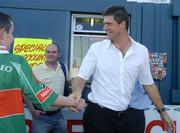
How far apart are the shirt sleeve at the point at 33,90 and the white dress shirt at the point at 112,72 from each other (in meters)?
0.73

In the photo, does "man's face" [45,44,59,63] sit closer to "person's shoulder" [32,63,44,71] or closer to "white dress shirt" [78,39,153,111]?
"person's shoulder" [32,63,44,71]

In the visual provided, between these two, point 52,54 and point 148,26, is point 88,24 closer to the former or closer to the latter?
point 52,54

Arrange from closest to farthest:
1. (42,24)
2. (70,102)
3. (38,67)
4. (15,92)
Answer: (15,92), (70,102), (42,24), (38,67)

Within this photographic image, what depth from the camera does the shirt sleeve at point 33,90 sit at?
2449 millimetres

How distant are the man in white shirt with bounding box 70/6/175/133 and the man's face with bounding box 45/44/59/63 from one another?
698 mm

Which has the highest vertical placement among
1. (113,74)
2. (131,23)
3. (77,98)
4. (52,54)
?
(131,23)

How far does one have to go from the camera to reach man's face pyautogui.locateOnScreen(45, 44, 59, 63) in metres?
3.89

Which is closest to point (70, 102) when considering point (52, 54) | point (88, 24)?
point (52, 54)

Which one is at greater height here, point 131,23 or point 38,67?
point 131,23

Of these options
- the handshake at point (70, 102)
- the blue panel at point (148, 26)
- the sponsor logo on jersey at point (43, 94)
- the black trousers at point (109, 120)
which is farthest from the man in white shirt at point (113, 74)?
the blue panel at point (148, 26)

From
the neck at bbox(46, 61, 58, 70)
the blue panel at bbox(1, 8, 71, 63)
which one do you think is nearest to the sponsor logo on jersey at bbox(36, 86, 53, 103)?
the blue panel at bbox(1, 8, 71, 63)

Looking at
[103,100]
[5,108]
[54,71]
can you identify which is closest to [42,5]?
[54,71]

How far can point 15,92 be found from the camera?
2.43 meters

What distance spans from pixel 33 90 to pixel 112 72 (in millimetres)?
883
